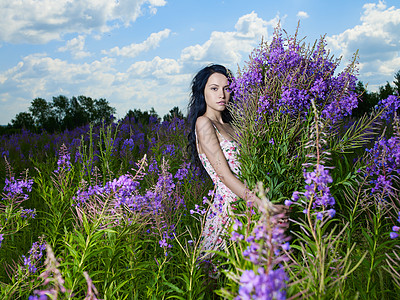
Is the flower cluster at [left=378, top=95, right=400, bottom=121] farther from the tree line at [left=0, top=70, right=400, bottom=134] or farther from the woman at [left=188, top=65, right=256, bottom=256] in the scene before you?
the tree line at [left=0, top=70, right=400, bottom=134]

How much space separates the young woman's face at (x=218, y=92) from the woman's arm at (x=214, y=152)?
1.05 feet

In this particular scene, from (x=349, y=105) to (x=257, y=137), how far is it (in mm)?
850

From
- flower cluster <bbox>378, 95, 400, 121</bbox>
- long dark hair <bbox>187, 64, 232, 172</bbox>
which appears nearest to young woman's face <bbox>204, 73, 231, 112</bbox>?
long dark hair <bbox>187, 64, 232, 172</bbox>

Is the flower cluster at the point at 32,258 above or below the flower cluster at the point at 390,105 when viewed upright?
below

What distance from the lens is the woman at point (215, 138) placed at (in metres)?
3.51

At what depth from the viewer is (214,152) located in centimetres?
378

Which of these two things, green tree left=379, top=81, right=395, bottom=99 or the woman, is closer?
the woman

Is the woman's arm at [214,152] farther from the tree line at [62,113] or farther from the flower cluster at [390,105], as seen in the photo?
the tree line at [62,113]

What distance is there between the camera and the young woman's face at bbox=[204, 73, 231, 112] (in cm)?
421

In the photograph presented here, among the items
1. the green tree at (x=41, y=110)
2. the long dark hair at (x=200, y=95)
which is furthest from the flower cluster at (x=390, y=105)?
the green tree at (x=41, y=110)

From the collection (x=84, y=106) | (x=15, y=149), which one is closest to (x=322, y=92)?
(x=15, y=149)

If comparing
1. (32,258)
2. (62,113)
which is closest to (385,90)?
(62,113)

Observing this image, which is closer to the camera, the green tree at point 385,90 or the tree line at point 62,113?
the tree line at point 62,113

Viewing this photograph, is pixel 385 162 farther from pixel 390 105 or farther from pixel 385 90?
pixel 385 90
